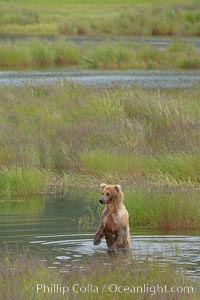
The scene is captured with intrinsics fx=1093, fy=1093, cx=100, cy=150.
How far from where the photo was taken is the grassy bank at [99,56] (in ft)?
126

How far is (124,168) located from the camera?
58.0ft

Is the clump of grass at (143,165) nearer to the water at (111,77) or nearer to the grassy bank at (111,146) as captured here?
the grassy bank at (111,146)

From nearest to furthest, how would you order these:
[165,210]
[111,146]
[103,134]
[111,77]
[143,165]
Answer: [165,210]
[143,165]
[111,146]
[103,134]
[111,77]

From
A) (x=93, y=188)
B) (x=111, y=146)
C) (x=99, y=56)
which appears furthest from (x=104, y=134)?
(x=99, y=56)

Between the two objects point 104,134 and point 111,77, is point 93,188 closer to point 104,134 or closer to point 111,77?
point 104,134

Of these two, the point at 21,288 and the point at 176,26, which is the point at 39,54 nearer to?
the point at 176,26

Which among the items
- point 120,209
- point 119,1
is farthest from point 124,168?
point 119,1

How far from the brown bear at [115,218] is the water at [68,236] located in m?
0.19

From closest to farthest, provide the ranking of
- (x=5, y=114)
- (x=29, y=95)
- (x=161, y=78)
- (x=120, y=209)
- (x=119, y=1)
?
1. (x=120, y=209)
2. (x=5, y=114)
3. (x=29, y=95)
4. (x=161, y=78)
5. (x=119, y=1)

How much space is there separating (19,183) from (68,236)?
10.8 feet

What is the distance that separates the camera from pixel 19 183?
16.6 m

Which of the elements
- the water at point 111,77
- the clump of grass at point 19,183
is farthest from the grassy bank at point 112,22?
the clump of grass at point 19,183

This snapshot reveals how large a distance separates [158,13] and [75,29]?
4457 mm

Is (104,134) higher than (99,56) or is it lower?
higher
